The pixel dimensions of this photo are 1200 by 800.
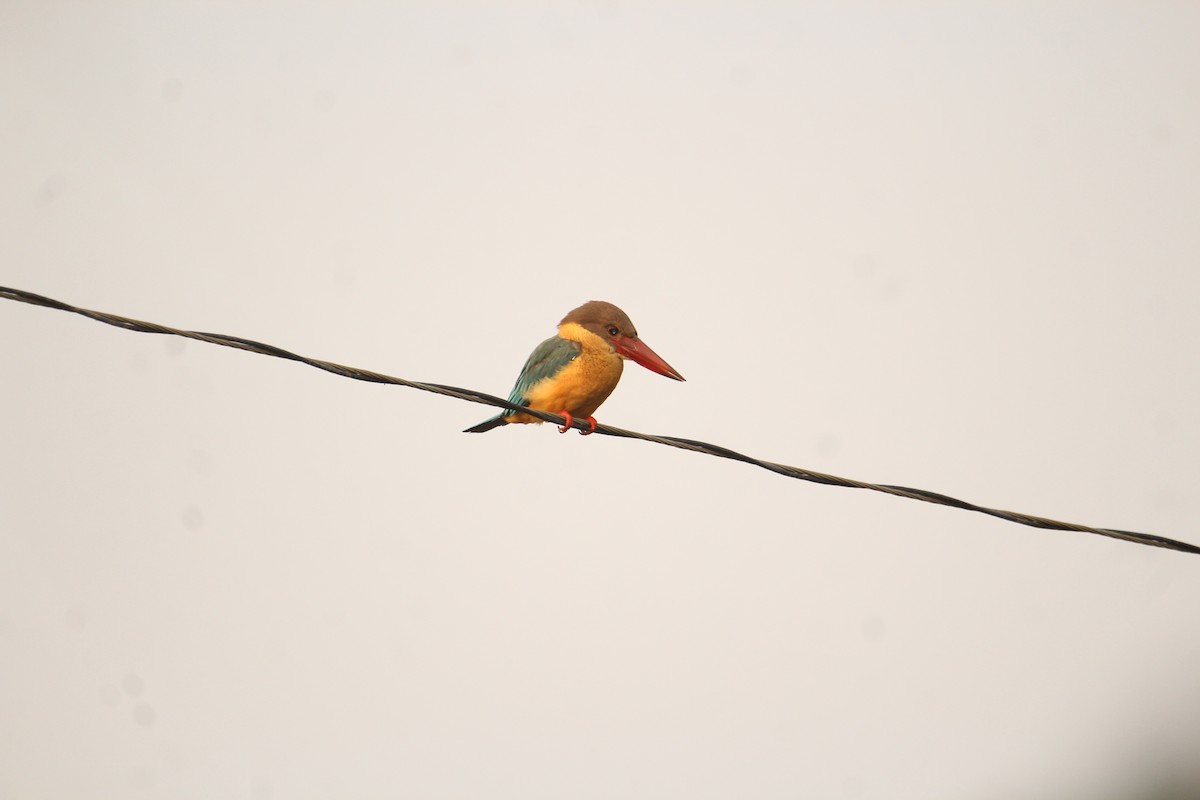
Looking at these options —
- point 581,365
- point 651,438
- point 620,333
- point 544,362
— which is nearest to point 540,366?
point 544,362

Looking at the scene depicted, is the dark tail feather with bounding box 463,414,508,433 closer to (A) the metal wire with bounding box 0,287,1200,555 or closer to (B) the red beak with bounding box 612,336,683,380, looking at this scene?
(B) the red beak with bounding box 612,336,683,380

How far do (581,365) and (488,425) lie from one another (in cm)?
57

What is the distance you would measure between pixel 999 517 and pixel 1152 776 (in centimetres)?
2276

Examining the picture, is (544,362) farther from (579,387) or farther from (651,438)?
(651,438)

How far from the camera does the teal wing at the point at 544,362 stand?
6.10 metres

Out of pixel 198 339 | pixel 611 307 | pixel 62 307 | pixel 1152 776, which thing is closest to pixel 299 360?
pixel 198 339

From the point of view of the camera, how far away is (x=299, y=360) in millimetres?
3887

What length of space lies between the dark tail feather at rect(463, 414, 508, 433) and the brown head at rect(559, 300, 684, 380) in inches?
23.9

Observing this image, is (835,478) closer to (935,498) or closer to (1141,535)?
(935,498)

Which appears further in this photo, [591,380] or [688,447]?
[591,380]

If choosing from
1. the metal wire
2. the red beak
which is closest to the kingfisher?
the red beak

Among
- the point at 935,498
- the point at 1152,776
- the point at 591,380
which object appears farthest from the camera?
the point at 1152,776

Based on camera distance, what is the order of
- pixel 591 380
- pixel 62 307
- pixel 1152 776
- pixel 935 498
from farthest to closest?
pixel 1152 776 < pixel 591 380 < pixel 935 498 < pixel 62 307

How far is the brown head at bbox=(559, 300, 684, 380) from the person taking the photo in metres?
6.20
